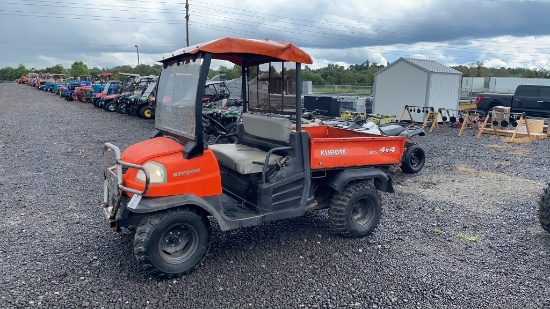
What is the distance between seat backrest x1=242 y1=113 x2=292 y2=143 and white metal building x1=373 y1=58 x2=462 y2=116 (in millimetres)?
12696

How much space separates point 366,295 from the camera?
367 centimetres

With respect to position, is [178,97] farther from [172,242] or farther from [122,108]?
[122,108]

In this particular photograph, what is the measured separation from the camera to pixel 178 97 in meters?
4.16

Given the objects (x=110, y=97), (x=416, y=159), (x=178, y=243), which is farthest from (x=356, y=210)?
(x=110, y=97)

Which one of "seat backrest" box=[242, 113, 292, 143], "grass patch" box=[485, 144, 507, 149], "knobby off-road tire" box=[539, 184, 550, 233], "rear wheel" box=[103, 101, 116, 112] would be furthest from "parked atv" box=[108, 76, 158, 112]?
"knobby off-road tire" box=[539, 184, 550, 233]

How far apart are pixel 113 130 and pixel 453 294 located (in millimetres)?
12974

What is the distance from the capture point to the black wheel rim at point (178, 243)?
12.5ft

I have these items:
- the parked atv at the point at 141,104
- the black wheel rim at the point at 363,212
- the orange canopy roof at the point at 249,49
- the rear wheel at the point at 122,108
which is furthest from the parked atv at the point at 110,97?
the black wheel rim at the point at 363,212

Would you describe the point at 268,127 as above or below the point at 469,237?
above

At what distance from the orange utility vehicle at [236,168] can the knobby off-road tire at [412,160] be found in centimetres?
316

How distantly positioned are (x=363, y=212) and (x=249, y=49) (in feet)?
7.81

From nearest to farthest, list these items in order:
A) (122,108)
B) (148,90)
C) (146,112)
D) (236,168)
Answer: (236,168) → (146,112) → (148,90) → (122,108)

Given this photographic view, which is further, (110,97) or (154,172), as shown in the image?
(110,97)

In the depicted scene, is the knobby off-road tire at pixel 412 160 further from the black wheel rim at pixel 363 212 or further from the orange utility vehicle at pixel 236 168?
the black wheel rim at pixel 363 212
